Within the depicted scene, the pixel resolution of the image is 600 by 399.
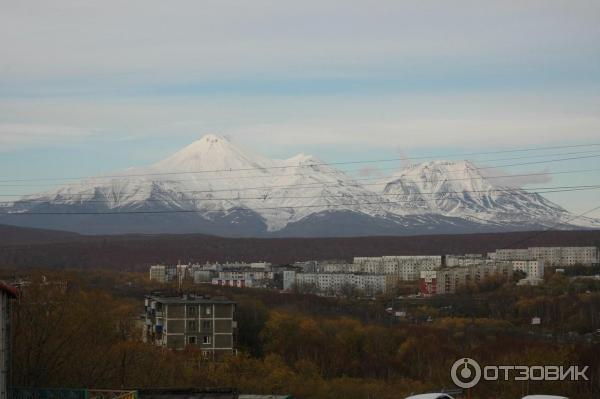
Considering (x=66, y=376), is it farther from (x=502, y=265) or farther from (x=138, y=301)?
(x=502, y=265)

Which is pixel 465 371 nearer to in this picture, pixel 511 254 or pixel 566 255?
pixel 566 255

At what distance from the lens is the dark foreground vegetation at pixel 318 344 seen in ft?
86.0

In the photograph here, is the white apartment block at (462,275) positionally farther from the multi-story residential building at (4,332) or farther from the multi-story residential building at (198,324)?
the multi-story residential building at (4,332)

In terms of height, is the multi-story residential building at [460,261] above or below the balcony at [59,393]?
above

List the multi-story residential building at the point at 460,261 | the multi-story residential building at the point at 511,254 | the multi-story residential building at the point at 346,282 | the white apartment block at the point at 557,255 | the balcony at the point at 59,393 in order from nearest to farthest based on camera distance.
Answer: the balcony at the point at 59,393
the multi-story residential building at the point at 346,282
the multi-story residential building at the point at 460,261
the white apartment block at the point at 557,255
the multi-story residential building at the point at 511,254

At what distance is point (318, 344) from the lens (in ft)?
157

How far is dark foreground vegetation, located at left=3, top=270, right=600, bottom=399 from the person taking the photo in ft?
86.0

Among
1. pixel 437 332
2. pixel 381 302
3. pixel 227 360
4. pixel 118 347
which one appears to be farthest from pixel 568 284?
pixel 118 347

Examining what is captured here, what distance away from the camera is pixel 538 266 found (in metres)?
101

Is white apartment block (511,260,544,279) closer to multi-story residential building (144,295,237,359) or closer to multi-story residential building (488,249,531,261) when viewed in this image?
multi-story residential building (488,249,531,261)

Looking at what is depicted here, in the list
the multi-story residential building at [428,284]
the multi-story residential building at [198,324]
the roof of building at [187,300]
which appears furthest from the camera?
the multi-story residential building at [428,284]

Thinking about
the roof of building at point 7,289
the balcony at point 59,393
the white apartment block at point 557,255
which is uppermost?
the roof of building at point 7,289

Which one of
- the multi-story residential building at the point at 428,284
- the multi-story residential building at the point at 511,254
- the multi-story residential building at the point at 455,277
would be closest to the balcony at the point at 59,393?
the multi-story residential building at the point at 428,284

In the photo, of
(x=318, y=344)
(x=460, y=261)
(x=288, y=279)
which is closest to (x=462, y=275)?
(x=288, y=279)
